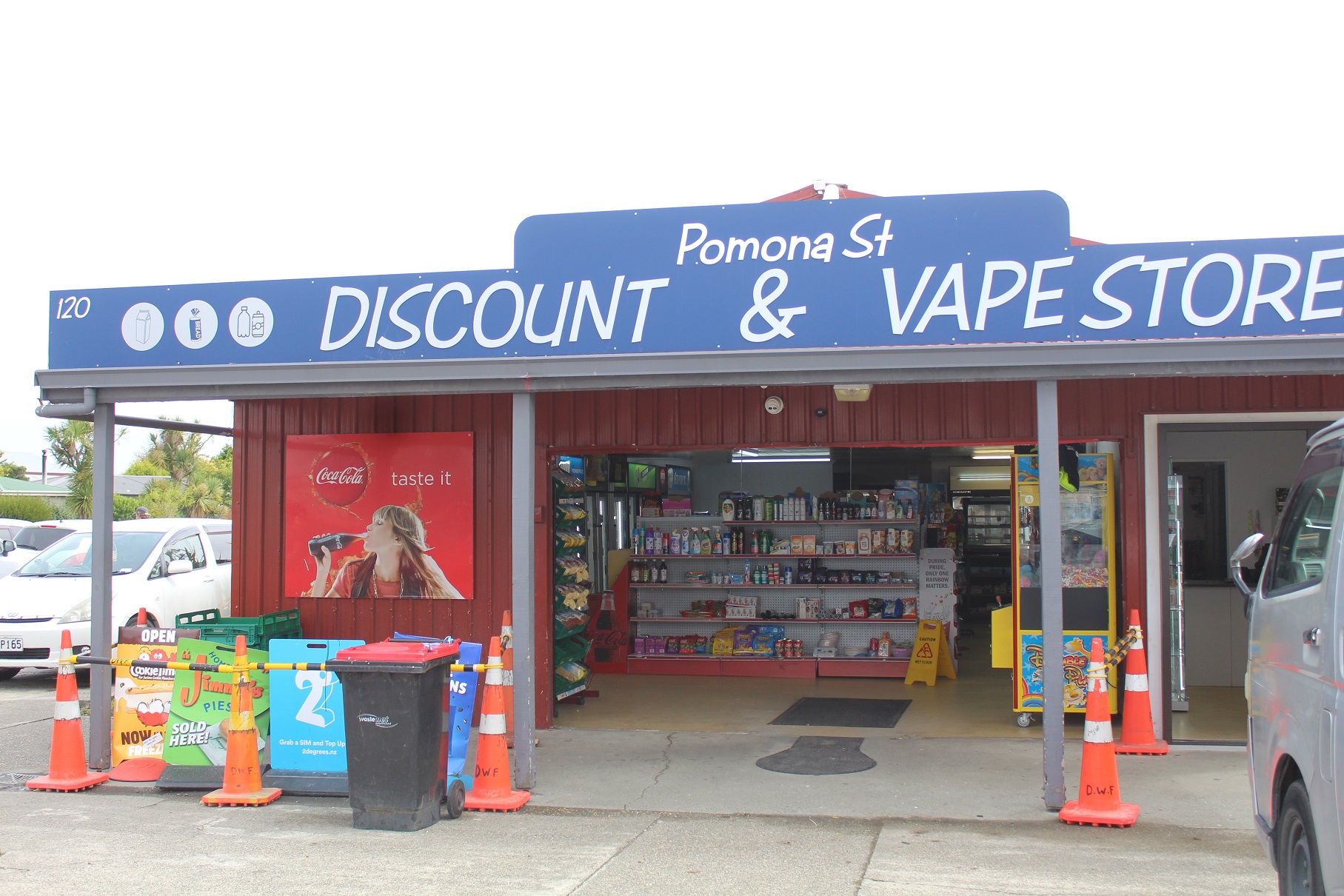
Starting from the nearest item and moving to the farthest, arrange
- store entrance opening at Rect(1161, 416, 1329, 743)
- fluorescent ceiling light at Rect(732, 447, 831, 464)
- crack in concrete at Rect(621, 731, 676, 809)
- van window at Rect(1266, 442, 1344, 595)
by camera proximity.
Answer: van window at Rect(1266, 442, 1344, 595), crack in concrete at Rect(621, 731, 676, 809), store entrance opening at Rect(1161, 416, 1329, 743), fluorescent ceiling light at Rect(732, 447, 831, 464)

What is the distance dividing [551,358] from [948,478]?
1157 cm

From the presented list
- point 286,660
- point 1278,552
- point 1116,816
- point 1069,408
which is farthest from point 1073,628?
point 286,660

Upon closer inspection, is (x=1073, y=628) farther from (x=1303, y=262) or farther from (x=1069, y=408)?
(x=1303, y=262)

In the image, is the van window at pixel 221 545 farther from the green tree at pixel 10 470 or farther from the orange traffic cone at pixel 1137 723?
the green tree at pixel 10 470

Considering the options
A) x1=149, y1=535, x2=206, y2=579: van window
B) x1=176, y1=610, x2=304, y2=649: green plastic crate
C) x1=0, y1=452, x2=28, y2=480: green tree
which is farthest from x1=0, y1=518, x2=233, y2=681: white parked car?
x1=0, y1=452, x2=28, y2=480: green tree

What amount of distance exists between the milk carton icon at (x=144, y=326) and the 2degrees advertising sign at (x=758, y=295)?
2 cm

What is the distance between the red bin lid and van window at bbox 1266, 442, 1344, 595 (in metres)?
4.26

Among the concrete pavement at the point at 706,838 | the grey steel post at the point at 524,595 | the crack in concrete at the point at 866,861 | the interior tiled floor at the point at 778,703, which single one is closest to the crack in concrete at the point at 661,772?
the concrete pavement at the point at 706,838

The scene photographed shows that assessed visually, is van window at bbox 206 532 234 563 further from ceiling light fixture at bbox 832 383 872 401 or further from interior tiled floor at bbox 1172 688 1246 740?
interior tiled floor at bbox 1172 688 1246 740

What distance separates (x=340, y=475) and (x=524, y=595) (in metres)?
3.19

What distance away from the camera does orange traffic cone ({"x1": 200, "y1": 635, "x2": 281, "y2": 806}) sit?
677 centimetres

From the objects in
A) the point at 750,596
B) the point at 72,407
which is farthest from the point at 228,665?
the point at 750,596

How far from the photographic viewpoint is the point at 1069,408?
335 inches

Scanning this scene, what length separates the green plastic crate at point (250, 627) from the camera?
808 centimetres
